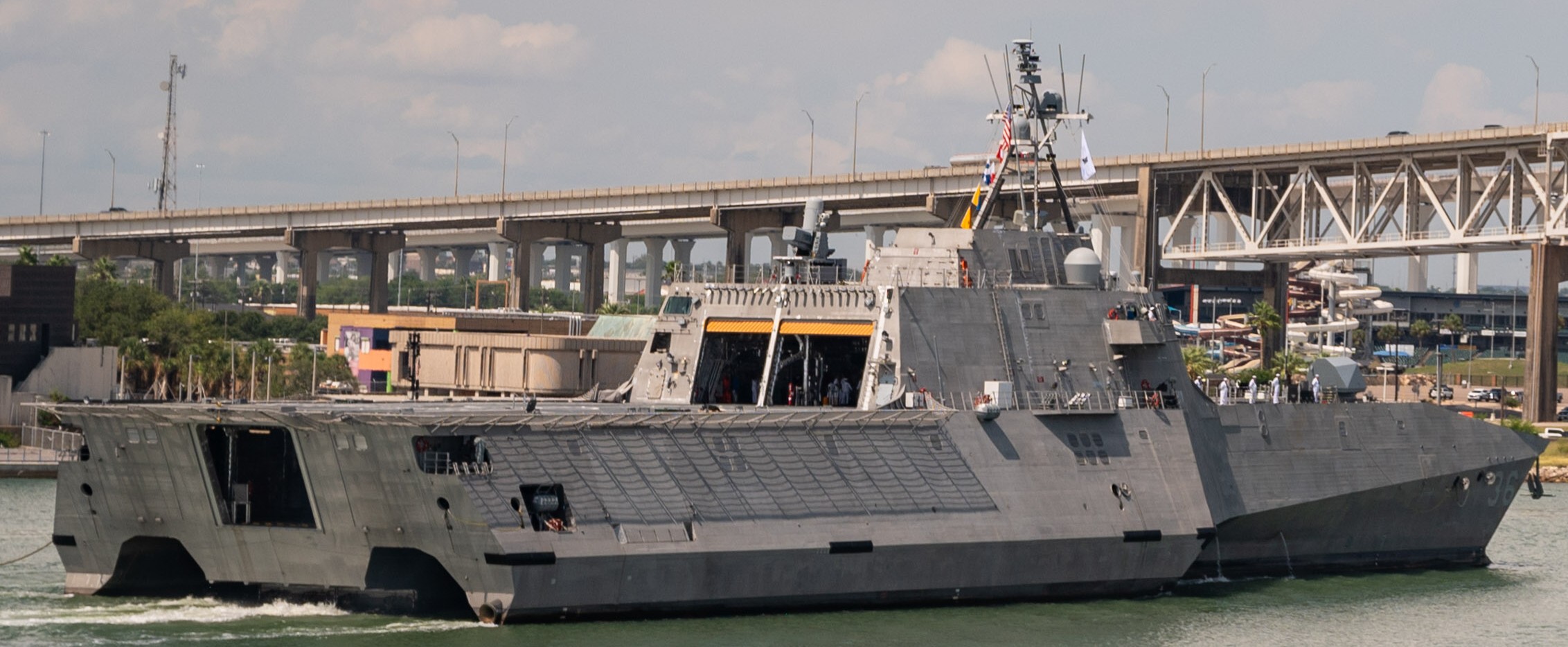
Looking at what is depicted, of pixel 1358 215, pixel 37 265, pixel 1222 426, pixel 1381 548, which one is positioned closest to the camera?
pixel 1222 426

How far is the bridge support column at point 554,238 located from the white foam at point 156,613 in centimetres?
6854

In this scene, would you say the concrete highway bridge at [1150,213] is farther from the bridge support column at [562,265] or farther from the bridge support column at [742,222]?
the bridge support column at [562,265]

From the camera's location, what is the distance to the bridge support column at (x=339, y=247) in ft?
356

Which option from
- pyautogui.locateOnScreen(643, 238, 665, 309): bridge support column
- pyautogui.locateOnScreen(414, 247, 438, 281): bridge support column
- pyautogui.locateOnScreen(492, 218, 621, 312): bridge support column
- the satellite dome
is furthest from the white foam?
pyautogui.locateOnScreen(414, 247, 438, 281): bridge support column

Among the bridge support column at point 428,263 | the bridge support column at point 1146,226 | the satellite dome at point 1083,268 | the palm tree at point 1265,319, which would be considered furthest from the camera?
the bridge support column at point 428,263

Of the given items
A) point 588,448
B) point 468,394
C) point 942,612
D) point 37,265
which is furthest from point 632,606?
point 37,265

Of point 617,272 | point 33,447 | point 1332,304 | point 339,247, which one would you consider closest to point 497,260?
point 617,272

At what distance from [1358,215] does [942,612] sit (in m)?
48.2

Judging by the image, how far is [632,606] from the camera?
28812 millimetres

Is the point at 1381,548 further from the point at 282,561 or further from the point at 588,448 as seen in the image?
the point at 282,561

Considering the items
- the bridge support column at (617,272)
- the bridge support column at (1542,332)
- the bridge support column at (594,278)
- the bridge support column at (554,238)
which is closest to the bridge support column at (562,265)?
the bridge support column at (617,272)

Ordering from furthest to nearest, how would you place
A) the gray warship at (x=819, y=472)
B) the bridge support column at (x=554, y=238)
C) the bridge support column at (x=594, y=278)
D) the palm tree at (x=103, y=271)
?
the bridge support column at (x=554, y=238)
the bridge support column at (x=594, y=278)
the palm tree at (x=103, y=271)
the gray warship at (x=819, y=472)

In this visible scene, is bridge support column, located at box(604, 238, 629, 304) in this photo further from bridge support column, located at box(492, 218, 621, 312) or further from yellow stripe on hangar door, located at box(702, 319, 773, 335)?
yellow stripe on hangar door, located at box(702, 319, 773, 335)

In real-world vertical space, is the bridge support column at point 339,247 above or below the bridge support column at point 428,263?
below
